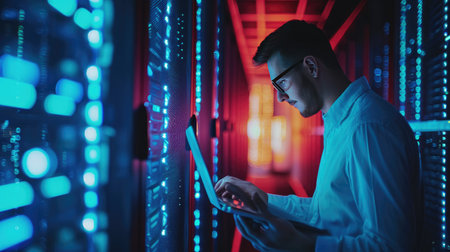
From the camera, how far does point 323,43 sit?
1.15 m

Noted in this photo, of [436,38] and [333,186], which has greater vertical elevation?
[436,38]

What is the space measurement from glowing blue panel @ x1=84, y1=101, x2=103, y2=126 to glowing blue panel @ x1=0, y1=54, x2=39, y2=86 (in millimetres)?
300

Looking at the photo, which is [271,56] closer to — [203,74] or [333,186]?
[203,74]

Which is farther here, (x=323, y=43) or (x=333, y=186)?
(x=323, y=43)

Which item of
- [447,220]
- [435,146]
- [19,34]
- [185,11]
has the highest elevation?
[185,11]

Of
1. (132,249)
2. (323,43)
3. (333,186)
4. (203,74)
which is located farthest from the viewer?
(203,74)

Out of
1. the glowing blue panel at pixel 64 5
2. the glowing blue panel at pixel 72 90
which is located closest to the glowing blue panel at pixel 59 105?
the glowing blue panel at pixel 72 90

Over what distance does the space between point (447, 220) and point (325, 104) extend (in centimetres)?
77

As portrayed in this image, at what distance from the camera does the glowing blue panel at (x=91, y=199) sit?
492mm

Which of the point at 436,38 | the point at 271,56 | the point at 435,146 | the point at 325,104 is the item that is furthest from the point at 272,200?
the point at 436,38

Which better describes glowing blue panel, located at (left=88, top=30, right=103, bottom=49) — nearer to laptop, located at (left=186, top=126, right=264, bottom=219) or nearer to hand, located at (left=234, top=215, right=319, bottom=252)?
laptop, located at (left=186, top=126, right=264, bottom=219)

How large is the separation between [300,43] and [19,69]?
1.06m

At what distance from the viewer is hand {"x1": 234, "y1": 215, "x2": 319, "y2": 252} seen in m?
0.72

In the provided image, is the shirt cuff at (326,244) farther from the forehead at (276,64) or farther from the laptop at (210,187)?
the forehead at (276,64)
